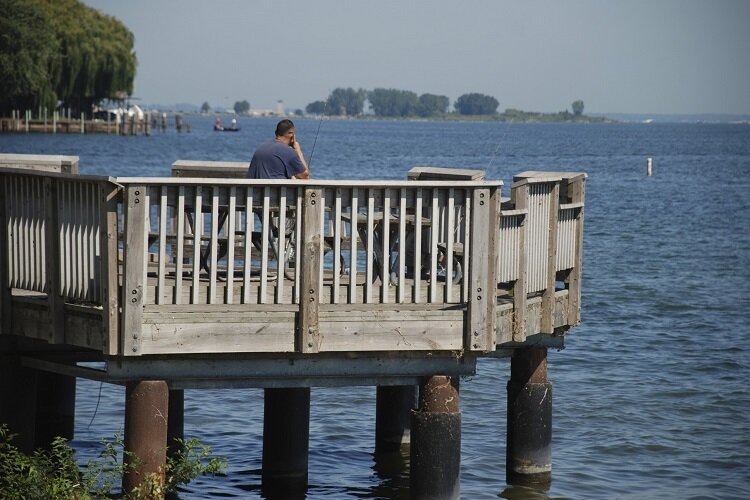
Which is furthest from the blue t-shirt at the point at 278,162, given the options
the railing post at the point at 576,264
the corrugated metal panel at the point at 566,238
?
the railing post at the point at 576,264

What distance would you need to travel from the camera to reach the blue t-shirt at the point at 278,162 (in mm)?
11352

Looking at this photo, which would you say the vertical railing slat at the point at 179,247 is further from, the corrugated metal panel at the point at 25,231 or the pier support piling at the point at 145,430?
the corrugated metal panel at the point at 25,231

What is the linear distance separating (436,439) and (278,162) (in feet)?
9.07

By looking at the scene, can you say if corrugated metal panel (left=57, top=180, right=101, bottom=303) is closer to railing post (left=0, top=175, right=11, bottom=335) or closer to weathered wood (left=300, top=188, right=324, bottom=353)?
railing post (left=0, top=175, right=11, bottom=335)

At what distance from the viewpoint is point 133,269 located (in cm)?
931

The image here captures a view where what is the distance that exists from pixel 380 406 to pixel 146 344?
5330mm

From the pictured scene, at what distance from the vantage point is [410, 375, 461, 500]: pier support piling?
1025 cm

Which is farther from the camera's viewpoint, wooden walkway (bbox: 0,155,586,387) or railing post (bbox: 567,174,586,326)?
railing post (bbox: 567,174,586,326)

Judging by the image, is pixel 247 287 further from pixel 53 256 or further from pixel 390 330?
pixel 53 256

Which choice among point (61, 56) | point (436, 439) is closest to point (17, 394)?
point (436, 439)

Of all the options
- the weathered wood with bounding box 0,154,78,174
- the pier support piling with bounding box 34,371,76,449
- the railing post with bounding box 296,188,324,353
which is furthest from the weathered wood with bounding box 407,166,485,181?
the pier support piling with bounding box 34,371,76,449

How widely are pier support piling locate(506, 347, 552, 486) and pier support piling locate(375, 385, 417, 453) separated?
142 cm

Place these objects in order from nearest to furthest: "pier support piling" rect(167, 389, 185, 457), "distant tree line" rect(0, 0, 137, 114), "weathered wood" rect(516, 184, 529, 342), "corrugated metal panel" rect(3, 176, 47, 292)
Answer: "corrugated metal panel" rect(3, 176, 47, 292) < "weathered wood" rect(516, 184, 529, 342) < "pier support piling" rect(167, 389, 185, 457) < "distant tree line" rect(0, 0, 137, 114)

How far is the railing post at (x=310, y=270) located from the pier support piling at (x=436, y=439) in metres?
1.11
